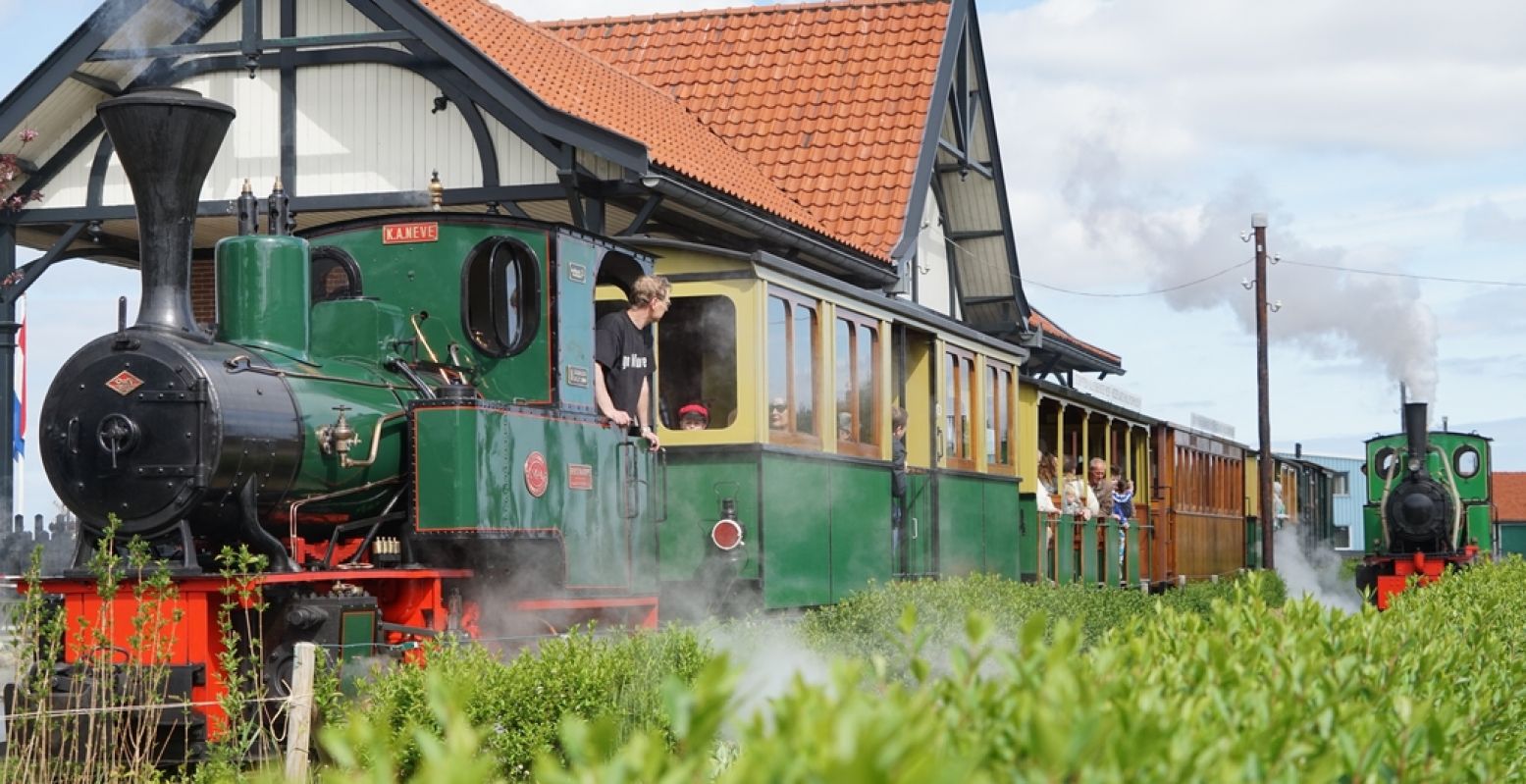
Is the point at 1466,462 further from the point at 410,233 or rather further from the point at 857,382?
the point at 410,233

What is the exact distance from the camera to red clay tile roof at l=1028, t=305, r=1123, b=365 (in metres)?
26.3

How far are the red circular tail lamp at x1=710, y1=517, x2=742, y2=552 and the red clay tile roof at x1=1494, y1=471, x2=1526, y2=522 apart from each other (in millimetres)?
61003

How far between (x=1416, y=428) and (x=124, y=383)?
2091 cm

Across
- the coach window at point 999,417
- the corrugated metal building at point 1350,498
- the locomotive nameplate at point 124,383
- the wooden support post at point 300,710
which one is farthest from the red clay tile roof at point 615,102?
the corrugated metal building at point 1350,498

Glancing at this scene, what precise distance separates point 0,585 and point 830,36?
1460 cm

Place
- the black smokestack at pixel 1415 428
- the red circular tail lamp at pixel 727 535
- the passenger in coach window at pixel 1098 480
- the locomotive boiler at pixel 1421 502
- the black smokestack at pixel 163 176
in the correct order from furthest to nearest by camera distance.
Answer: the black smokestack at pixel 1415 428 < the locomotive boiler at pixel 1421 502 < the passenger in coach window at pixel 1098 480 < the red circular tail lamp at pixel 727 535 < the black smokestack at pixel 163 176

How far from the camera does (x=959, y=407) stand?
1474 centimetres

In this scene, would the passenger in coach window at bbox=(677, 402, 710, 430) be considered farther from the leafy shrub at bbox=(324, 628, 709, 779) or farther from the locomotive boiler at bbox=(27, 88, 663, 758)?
the leafy shrub at bbox=(324, 628, 709, 779)

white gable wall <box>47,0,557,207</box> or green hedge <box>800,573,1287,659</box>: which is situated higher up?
white gable wall <box>47,0,557,207</box>

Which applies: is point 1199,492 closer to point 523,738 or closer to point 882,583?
point 882,583

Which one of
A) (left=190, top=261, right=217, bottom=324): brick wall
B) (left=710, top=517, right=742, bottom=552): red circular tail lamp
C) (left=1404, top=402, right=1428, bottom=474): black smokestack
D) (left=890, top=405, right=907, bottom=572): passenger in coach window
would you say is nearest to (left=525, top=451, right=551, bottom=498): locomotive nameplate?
(left=710, top=517, right=742, bottom=552): red circular tail lamp

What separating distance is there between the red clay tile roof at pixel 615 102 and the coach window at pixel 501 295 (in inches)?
211

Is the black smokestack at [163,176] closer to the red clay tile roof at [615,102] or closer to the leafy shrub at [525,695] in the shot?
the leafy shrub at [525,695]

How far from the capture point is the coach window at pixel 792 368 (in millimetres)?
11039
